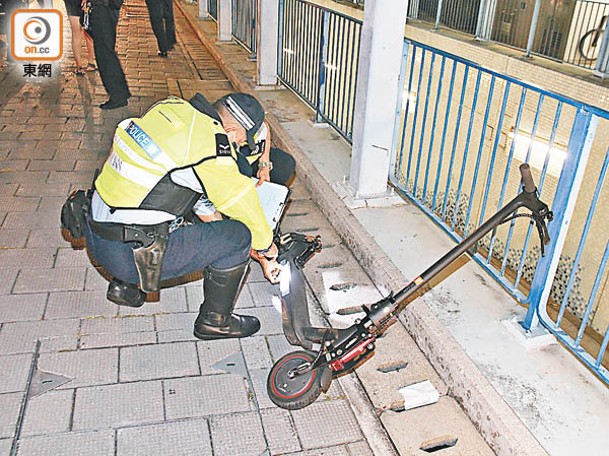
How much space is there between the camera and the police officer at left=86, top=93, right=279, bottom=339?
256 centimetres

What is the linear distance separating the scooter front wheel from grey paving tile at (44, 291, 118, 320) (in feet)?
3.80

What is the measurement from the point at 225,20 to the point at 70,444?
32.0 ft

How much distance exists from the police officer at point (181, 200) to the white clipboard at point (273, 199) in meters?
0.40

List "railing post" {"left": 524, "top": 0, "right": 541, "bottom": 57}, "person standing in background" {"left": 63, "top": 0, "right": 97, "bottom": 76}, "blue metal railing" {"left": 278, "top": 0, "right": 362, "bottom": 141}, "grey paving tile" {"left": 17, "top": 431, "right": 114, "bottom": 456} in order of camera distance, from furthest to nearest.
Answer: "person standing in background" {"left": 63, "top": 0, "right": 97, "bottom": 76}
"railing post" {"left": 524, "top": 0, "right": 541, "bottom": 57}
"blue metal railing" {"left": 278, "top": 0, "right": 362, "bottom": 141}
"grey paving tile" {"left": 17, "top": 431, "right": 114, "bottom": 456}

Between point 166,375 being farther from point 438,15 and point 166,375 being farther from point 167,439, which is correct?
point 438,15

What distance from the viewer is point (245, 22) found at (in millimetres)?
10328

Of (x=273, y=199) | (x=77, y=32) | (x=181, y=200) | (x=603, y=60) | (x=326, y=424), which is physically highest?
(x=603, y=60)

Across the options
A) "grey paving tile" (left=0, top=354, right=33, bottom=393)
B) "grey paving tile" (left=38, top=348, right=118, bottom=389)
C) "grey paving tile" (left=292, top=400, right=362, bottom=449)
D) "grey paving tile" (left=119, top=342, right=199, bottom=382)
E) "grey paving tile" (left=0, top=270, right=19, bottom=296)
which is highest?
"grey paving tile" (left=0, top=270, right=19, bottom=296)

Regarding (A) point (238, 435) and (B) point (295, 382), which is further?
(B) point (295, 382)

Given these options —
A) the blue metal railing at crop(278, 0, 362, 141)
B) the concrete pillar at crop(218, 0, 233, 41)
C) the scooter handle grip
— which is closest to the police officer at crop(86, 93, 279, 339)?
the scooter handle grip

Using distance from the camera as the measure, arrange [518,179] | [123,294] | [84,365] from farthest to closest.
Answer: [518,179], [123,294], [84,365]

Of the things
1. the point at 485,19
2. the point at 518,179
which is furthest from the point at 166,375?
the point at 485,19

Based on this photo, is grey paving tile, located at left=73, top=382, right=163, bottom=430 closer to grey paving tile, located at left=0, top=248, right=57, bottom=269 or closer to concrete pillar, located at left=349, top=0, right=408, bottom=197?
grey paving tile, located at left=0, top=248, right=57, bottom=269

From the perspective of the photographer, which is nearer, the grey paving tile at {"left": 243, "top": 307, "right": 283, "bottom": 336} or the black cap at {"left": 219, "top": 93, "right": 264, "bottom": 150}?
the black cap at {"left": 219, "top": 93, "right": 264, "bottom": 150}
